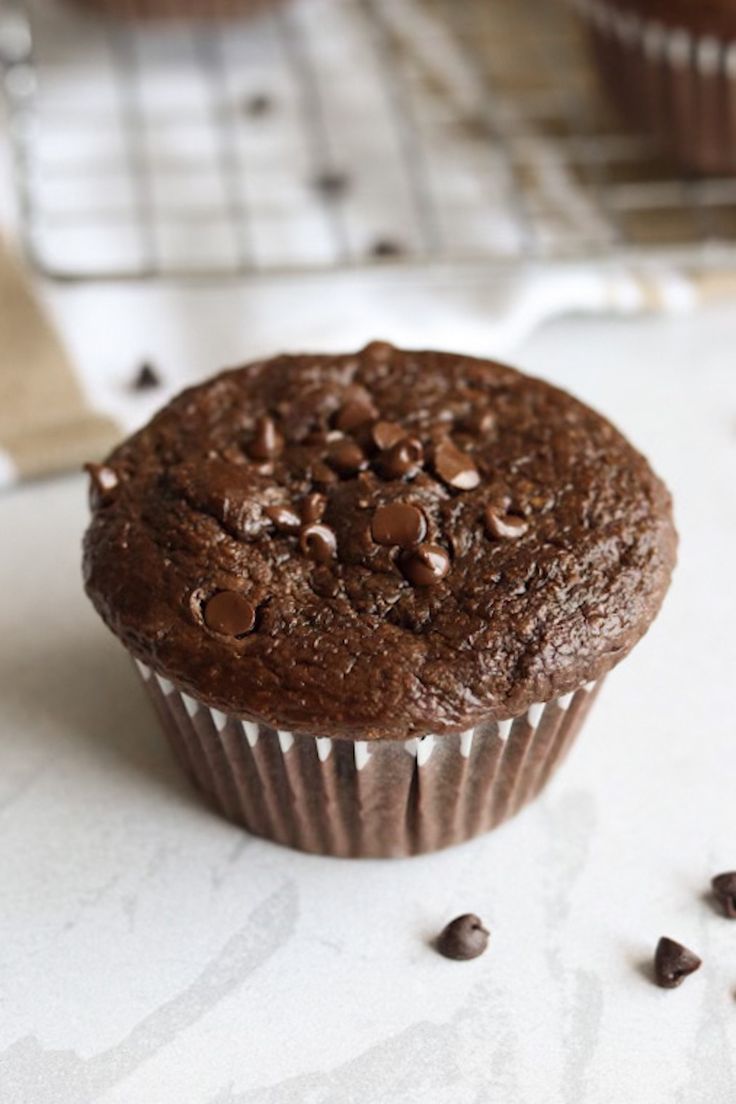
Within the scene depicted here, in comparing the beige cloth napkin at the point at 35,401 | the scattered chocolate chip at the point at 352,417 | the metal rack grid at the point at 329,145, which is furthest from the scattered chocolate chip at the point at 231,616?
the metal rack grid at the point at 329,145

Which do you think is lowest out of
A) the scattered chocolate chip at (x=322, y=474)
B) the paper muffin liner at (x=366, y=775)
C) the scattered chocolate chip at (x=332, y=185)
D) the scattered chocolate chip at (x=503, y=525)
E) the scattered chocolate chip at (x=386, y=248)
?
the paper muffin liner at (x=366, y=775)

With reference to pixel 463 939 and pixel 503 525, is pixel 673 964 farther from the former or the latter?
pixel 503 525

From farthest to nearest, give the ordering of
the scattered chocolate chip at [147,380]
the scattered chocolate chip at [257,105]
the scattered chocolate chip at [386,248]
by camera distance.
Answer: the scattered chocolate chip at [257,105] < the scattered chocolate chip at [386,248] < the scattered chocolate chip at [147,380]

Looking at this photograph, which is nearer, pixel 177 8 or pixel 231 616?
pixel 231 616

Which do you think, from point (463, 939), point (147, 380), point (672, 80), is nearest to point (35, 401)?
point (147, 380)

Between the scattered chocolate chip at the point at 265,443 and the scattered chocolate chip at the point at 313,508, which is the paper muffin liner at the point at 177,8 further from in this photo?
the scattered chocolate chip at the point at 313,508

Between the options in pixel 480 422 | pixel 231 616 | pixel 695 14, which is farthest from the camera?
pixel 695 14

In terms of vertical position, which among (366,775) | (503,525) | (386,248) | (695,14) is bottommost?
(366,775)

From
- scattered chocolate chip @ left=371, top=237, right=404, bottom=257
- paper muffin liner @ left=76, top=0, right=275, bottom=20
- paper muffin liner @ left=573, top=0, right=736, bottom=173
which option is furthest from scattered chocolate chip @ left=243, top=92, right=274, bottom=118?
paper muffin liner @ left=573, top=0, right=736, bottom=173
